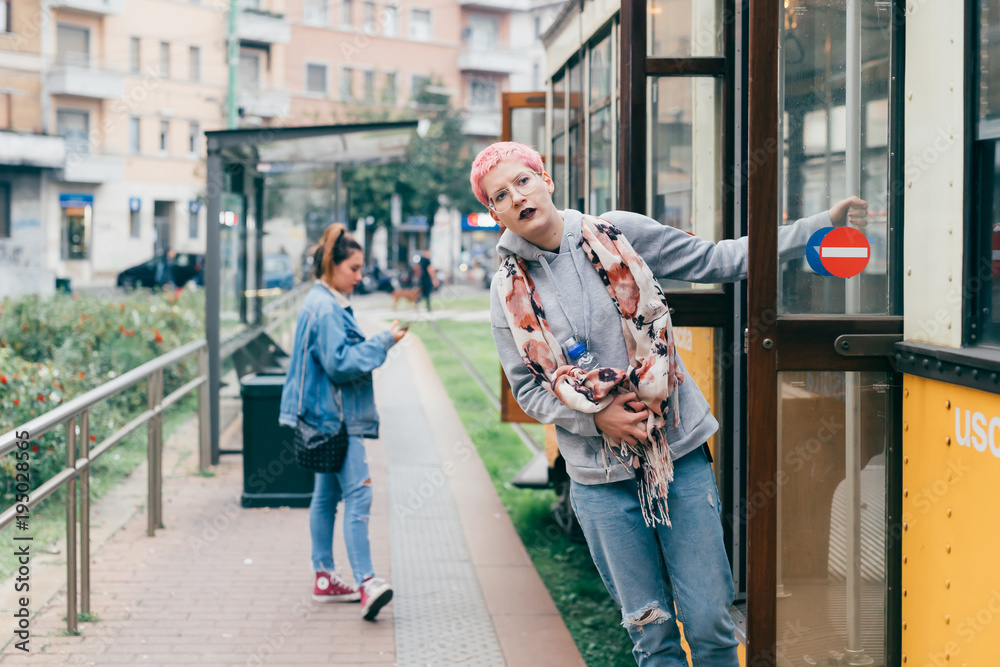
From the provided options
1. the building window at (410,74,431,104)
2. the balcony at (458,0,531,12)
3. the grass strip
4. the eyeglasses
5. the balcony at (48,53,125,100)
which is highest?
the balcony at (458,0,531,12)

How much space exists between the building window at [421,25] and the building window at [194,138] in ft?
41.7

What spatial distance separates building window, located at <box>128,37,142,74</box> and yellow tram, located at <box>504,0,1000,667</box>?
42.8 m

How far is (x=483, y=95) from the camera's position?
53.4m

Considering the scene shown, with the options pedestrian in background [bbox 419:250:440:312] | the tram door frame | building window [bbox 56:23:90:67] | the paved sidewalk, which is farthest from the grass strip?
building window [bbox 56:23:90:67]

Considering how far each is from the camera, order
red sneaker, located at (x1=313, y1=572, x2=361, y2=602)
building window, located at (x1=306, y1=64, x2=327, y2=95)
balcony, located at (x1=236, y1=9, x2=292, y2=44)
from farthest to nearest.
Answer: building window, located at (x1=306, y1=64, x2=327, y2=95) < balcony, located at (x1=236, y1=9, x2=292, y2=44) < red sneaker, located at (x1=313, y1=572, x2=361, y2=602)

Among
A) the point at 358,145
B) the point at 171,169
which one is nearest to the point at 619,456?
the point at 358,145

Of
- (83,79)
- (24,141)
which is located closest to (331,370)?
(24,141)

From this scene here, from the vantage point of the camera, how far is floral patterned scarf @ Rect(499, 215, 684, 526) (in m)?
2.46

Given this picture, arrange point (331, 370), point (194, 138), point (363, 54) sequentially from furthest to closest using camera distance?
1. point (363, 54)
2. point (194, 138)
3. point (331, 370)

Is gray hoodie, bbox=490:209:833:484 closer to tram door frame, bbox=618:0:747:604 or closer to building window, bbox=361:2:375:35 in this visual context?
tram door frame, bbox=618:0:747:604

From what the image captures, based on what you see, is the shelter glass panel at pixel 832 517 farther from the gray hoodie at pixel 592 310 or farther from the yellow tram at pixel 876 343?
the gray hoodie at pixel 592 310

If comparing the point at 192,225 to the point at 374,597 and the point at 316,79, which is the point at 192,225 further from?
the point at 374,597

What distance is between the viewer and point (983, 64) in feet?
7.54

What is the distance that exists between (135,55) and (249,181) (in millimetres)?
35469
